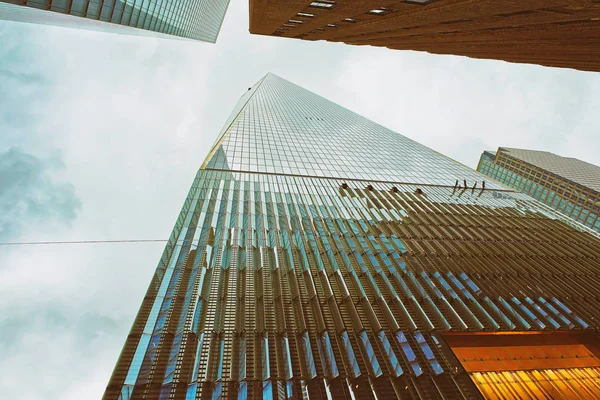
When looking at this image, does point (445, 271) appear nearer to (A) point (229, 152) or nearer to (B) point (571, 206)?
(A) point (229, 152)

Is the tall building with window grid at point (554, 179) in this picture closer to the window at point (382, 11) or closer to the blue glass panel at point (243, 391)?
the window at point (382, 11)

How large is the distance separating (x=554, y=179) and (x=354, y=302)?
126254mm

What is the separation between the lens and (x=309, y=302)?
14.7 m

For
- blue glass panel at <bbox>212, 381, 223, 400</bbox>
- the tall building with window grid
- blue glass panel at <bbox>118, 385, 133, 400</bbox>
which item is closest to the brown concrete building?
blue glass panel at <bbox>212, 381, 223, 400</bbox>

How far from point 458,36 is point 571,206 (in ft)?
370

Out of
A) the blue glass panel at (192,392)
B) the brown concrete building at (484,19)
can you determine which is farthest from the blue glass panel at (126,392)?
the brown concrete building at (484,19)

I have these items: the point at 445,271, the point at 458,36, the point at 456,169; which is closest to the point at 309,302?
the point at 445,271

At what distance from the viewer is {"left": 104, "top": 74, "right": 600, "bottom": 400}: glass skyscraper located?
11336 mm

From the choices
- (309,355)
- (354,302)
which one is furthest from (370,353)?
(354,302)

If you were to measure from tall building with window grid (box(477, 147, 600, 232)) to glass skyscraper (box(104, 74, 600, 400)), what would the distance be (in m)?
91.5

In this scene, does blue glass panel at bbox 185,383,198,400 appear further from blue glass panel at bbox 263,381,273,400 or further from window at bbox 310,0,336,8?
window at bbox 310,0,336,8

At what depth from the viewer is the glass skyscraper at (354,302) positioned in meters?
11.3

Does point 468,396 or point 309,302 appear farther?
point 309,302

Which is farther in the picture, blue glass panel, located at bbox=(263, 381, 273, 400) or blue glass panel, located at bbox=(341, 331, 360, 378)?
blue glass panel, located at bbox=(341, 331, 360, 378)
